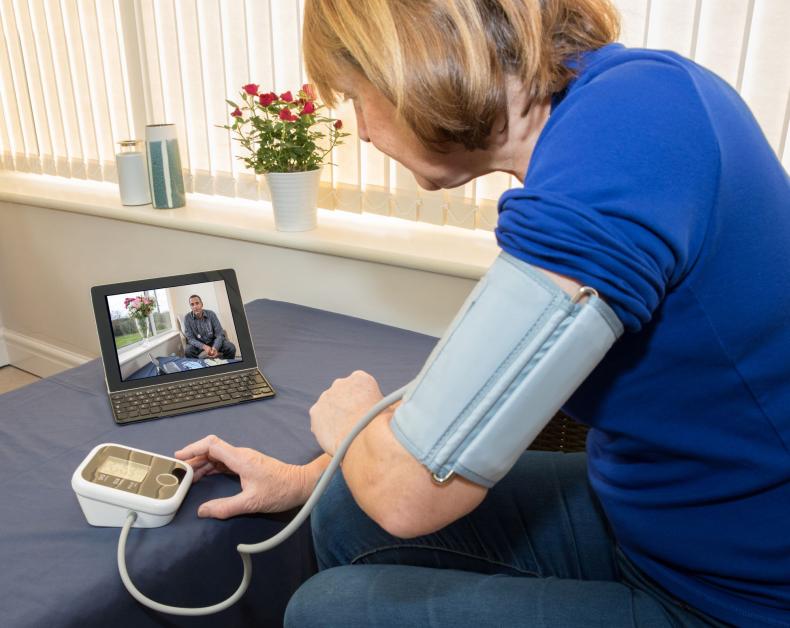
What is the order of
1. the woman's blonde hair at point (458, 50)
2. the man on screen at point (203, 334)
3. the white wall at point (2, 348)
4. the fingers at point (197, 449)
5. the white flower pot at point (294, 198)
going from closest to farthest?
the woman's blonde hair at point (458, 50) < the fingers at point (197, 449) < the man on screen at point (203, 334) < the white flower pot at point (294, 198) < the white wall at point (2, 348)

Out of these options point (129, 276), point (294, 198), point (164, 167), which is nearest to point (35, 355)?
point (129, 276)

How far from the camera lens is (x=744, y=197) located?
1.92ft

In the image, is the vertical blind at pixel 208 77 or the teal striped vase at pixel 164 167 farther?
the teal striped vase at pixel 164 167

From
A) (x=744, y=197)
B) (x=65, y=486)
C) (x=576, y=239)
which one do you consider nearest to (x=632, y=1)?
(x=744, y=197)

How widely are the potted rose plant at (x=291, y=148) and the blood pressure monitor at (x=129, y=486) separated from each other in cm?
90

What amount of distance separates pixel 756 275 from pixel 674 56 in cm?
19

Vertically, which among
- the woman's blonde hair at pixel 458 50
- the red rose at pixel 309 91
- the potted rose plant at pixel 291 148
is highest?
the woman's blonde hair at pixel 458 50

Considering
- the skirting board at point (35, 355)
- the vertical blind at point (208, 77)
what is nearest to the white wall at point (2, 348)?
the skirting board at point (35, 355)

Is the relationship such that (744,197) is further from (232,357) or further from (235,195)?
(235,195)

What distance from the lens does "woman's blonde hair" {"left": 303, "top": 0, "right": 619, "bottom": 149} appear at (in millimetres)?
651

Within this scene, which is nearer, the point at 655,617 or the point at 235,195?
the point at 655,617

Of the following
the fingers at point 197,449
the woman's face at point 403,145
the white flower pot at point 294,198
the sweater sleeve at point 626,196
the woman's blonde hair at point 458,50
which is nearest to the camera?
the sweater sleeve at point 626,196

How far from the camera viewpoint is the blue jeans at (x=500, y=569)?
0.75 meters

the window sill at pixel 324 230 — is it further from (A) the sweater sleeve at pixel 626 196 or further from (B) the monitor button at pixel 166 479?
(A) the sweater sleeve at pixel 626 196
